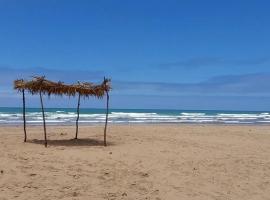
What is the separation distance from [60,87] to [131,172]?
198 inches

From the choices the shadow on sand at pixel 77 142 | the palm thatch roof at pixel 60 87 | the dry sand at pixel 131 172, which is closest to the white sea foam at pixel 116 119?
the shadow on sand at pixel 77 142

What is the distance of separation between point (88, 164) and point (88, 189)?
188 centimetres

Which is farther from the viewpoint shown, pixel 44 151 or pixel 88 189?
pixel 44 151

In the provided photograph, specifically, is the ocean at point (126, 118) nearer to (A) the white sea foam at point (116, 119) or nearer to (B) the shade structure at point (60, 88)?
(A) the white sea foam at point (116, 119)

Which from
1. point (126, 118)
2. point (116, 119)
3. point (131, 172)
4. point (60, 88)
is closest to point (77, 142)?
point (60, 88)

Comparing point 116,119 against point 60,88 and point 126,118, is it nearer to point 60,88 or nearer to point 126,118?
point 126,118

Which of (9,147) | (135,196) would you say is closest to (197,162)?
(135,196)

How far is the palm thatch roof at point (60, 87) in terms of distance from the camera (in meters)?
13.3

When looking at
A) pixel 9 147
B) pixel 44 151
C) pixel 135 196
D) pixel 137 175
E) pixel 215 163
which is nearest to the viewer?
pixel 135 196

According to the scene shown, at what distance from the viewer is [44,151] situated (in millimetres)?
11555

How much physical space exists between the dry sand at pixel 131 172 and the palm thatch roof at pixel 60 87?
1.54 meters

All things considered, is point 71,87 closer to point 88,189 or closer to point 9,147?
point 9,147

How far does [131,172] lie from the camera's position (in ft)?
30.0

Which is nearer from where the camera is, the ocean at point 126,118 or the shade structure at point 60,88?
the shade structure at point 60,88
